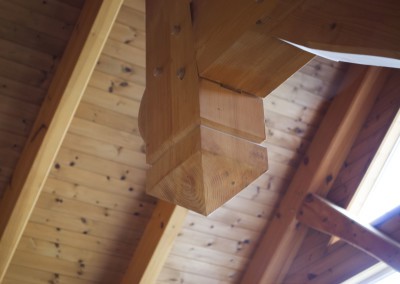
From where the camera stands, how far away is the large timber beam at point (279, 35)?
3.14 ft

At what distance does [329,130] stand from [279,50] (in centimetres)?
193

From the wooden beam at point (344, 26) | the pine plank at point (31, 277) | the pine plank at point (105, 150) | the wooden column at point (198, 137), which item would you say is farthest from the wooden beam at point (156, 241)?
the wooden beam at point (344, 26)

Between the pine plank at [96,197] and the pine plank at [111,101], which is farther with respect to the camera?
the pine plank at [96,197]

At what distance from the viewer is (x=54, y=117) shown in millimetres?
2295

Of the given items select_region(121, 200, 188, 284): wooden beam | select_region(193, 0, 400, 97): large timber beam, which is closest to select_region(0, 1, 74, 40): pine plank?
select_region(121, 200, 188, 284): wooden beam

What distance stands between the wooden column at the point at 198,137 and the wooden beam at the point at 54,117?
890 mm

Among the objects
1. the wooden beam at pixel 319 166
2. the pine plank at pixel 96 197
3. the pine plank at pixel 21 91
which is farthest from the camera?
the wooden beam at pixel 319 166

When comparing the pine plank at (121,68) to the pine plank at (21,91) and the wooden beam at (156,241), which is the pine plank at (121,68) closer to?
the pine plank at (21,91)

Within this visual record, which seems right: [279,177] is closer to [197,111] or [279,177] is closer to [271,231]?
[271,231]

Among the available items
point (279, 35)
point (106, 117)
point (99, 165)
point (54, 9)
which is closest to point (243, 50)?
point (279, 35)

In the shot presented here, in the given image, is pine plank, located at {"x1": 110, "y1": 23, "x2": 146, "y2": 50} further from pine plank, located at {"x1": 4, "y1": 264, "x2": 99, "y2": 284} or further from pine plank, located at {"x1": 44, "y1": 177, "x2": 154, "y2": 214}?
pine plank, located at {"x1": 4, "y1": 264, "x2": 99, "y2": 284}

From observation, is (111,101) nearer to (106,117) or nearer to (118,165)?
(106,117)

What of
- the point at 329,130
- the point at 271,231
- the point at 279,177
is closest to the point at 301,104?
the point at 329,130

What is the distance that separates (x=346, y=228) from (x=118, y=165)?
1169 mm
